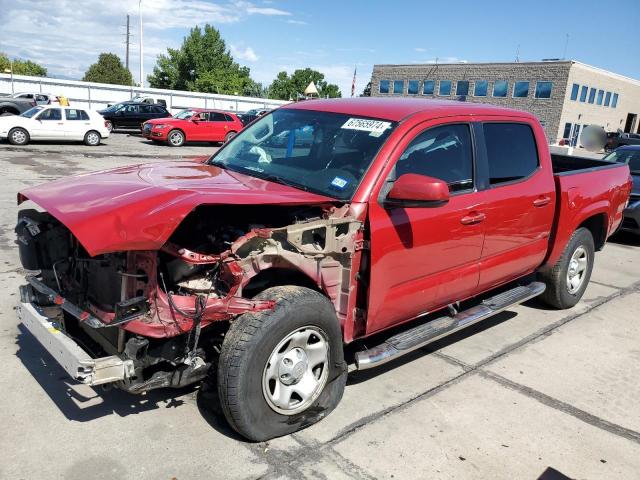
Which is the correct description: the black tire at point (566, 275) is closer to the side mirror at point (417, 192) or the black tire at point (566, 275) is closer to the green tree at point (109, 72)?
the side mirror at point (417, 192)

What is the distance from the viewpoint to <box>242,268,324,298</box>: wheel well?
3275 mm

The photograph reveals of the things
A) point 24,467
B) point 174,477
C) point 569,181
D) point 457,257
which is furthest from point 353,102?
point 24,467

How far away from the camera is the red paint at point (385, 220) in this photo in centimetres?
272

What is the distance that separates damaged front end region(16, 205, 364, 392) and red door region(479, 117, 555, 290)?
4.78 feet

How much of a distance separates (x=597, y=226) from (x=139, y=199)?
5054mm

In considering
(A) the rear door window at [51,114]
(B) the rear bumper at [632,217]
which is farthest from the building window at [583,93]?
A: (B) the rear bumper at [632,217]

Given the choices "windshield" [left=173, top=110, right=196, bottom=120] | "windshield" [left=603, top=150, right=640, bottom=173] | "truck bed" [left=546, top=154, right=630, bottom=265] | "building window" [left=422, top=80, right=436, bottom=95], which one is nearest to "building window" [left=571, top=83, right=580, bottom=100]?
"building window" [left=422, top=80, right=436, bottom=95]

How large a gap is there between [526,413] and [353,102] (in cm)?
260

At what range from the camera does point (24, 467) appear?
9.27 ft

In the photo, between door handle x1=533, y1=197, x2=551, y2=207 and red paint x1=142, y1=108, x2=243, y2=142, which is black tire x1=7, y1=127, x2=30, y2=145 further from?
door handle x1=533, y1=197, x2=551, y2=207

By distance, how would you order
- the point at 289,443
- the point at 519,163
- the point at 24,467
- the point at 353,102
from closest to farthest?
1. the point at 24,467
2. the point at 289,443
3. the point at 353,102
4. the point at 519,163

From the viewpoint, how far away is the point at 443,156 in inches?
155

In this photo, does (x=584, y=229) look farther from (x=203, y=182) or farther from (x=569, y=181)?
(x=203, y=182)

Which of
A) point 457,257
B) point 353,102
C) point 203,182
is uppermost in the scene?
point 353,102
